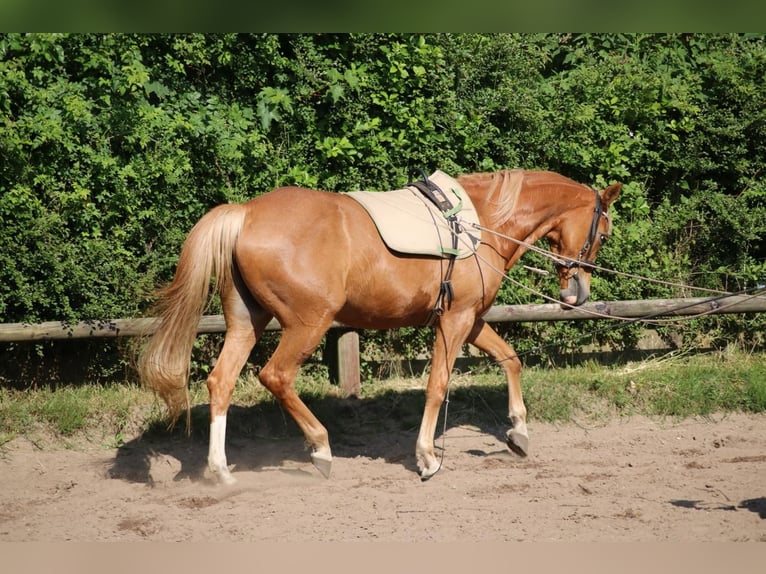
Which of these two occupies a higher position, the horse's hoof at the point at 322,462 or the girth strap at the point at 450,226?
the girth strap at the point at 450,226

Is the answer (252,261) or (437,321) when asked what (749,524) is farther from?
(252,261)

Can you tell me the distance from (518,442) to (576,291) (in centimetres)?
132

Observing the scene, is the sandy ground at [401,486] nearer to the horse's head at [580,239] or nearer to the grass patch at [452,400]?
the grass patch at [452,400]

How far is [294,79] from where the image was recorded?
27.2ft

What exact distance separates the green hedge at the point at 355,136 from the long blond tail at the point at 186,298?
5.31 feet

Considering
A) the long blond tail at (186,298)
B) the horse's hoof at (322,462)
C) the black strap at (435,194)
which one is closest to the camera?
the long blond tail at (186,298)

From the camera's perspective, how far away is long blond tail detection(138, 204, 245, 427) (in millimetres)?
5727

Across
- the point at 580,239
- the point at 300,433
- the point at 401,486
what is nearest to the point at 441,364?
the point at 401,486

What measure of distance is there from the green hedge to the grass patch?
726 mm

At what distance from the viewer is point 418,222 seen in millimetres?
6133

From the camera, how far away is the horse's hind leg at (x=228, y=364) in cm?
589

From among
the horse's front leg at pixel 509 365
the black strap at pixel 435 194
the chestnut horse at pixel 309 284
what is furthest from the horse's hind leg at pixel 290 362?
the horse's front leg at pixel 509 365

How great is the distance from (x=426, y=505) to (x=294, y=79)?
183 inches

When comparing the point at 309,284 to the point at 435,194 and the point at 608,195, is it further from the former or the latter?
the point at 608,195
